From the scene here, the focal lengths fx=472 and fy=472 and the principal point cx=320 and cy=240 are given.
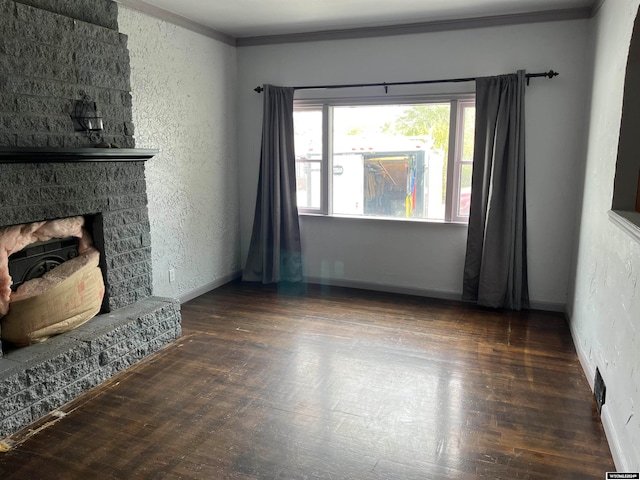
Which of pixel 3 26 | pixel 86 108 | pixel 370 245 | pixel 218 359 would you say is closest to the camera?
pixel 3 26

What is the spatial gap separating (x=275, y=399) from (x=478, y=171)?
265cm

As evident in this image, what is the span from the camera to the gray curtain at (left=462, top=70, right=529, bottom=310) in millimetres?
3955

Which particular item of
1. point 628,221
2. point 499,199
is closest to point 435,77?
point 499,199

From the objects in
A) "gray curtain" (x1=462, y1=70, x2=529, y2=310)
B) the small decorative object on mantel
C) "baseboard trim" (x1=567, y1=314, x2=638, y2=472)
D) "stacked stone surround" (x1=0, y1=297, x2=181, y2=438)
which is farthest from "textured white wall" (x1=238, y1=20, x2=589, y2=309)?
the small decorative object on mantel

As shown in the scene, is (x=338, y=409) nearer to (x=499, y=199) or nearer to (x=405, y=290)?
(x=405, y=290)

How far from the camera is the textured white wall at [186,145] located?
149 inches

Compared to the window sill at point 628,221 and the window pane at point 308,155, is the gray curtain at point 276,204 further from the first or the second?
the window sill at point 628,221

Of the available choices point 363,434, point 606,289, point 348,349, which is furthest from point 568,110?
point 363,434

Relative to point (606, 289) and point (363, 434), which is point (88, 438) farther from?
point (606, 289)

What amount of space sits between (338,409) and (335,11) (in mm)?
3098

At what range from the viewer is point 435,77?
424 cm

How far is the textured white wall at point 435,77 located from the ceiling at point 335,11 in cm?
18

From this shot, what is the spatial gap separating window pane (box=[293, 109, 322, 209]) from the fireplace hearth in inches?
72.7

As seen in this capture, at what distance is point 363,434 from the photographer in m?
2.37
